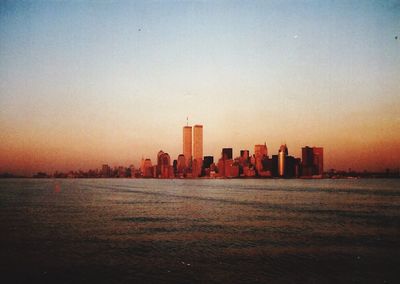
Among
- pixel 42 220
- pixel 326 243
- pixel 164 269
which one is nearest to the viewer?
pixel 164 269

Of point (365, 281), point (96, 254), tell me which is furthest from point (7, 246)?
point (365, 281)

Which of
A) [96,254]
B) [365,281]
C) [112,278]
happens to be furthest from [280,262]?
[96,254]

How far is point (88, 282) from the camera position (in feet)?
94.4

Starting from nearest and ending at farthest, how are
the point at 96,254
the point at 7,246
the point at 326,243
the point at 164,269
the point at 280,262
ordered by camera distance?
1. the point at 164,269
2. the point at 280,262
3. the point at 96,254
4. the point at 7,246
5. the point at 326,243

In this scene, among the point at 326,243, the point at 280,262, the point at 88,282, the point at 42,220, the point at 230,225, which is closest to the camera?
the point at 88,282

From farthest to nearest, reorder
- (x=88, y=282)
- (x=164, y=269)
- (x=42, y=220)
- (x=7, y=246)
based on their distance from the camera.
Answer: (x=42, y=220), (x=7, y=246), (x=164, y=269), (x=88, y=282)

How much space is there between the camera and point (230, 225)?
190ft

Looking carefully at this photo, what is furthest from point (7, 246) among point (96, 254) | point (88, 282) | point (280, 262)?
point (280, 262)

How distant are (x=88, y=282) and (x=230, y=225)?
103 feet

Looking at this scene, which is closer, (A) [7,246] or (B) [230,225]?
(A) [7,246]

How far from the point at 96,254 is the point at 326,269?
20.0m

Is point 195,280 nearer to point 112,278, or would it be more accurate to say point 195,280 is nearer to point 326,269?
point 112,278

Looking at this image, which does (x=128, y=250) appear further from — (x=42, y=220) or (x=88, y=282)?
(x=42, y=220)

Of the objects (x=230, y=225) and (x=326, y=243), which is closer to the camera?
(x=326, y=243)
